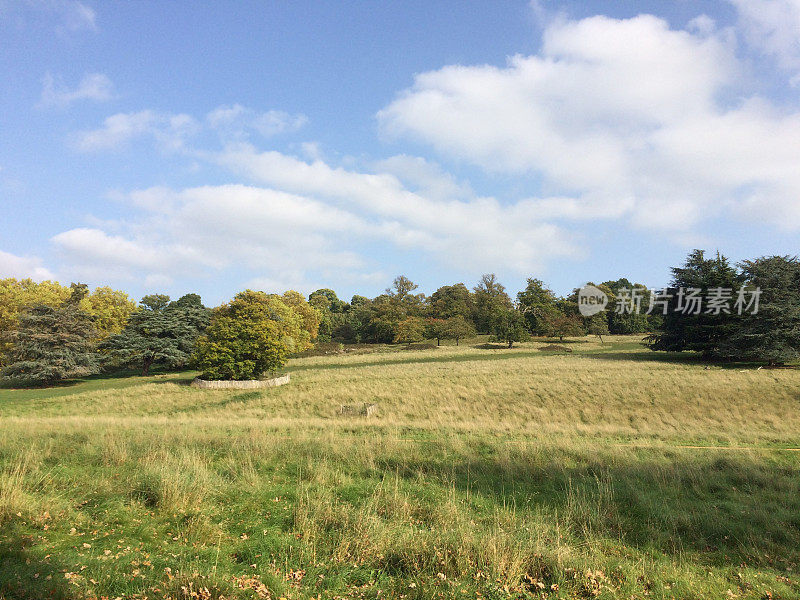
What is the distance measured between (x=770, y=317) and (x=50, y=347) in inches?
2915

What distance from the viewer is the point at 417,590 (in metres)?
4.97

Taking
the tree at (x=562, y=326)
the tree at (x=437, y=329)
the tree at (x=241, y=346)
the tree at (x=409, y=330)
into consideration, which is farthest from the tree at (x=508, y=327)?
the tree at (x=241, y=346)

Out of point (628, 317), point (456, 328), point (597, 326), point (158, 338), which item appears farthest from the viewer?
point (628, 317)

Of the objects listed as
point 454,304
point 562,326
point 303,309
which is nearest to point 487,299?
point 454,304

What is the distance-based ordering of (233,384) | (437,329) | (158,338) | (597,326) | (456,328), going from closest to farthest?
(233,384) → (158,338) → (456,328) → (437,329) → (597,326)

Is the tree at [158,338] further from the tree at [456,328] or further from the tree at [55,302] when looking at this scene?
the tree at [456,328]

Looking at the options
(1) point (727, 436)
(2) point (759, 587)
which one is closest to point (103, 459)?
(2) point (759, 587)

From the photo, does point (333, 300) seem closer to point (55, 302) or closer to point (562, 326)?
point (562, 326)

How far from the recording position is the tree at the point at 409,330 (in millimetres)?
78262

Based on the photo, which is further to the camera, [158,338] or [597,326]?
[597,326]

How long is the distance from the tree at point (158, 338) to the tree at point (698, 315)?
60490 millimetres

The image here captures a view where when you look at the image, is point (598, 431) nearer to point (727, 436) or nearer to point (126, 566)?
point (727, 436)

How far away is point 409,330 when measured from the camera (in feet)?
259

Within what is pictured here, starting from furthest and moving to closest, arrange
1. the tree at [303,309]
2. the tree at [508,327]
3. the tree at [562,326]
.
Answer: the tree at [562,326] < the tree at [508,327] < the tree at [303,309]
